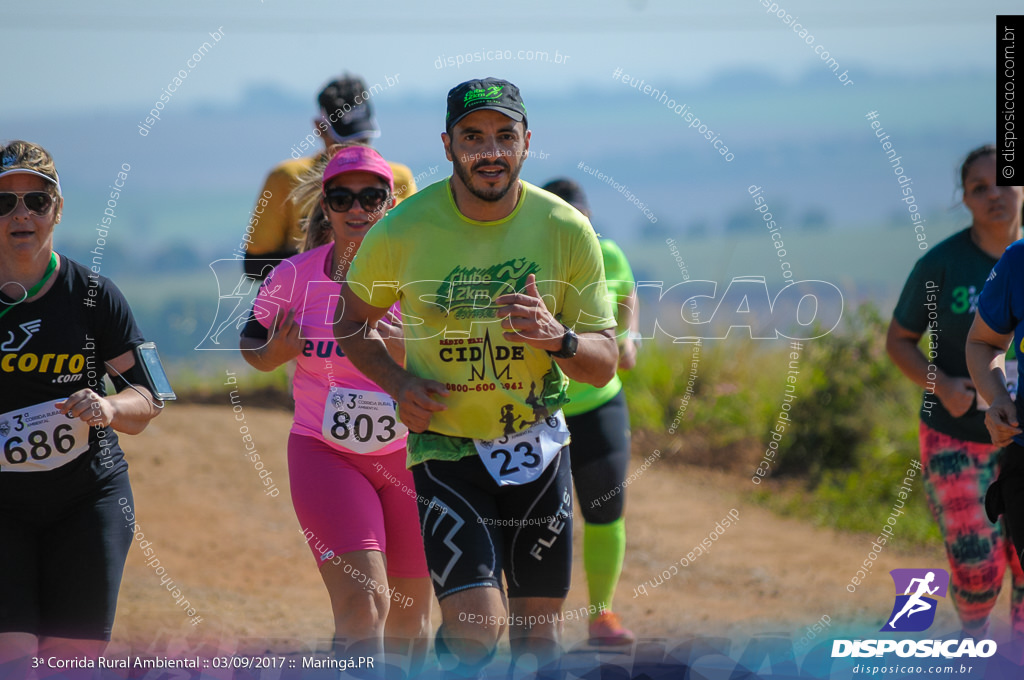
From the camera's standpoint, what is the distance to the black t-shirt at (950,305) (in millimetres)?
4895

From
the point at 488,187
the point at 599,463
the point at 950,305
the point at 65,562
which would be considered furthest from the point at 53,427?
the point at 950,305

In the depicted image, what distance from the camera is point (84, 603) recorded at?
3.82m

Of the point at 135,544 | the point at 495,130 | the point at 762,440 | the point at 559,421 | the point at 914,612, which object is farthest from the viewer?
the point at 762,440

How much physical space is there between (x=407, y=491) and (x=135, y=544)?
164 inches

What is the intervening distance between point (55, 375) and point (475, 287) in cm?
152

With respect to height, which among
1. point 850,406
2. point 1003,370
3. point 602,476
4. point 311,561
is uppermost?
point 1003,370

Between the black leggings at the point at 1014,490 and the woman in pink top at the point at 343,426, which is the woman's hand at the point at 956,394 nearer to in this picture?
the black leggings at the point at 1014,490

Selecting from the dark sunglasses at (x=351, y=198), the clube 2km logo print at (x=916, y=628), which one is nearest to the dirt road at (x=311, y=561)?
the clube 2km logo print at (x=916, y=628)

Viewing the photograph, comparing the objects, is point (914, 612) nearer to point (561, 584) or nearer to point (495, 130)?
point (561, 584)

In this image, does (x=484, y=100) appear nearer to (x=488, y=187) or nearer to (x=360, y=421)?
(x=488, y=187)

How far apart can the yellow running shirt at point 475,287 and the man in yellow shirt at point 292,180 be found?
176 centimetres

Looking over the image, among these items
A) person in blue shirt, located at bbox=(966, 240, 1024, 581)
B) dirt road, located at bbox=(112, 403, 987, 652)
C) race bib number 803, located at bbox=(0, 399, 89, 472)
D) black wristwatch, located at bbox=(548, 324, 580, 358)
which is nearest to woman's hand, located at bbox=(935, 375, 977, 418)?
person in blue shirt, located at bbox=(966, 240, 1024, 581)

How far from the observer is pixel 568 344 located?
3.69 meters

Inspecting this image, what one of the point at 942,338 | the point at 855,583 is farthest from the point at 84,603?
the point at 855,583
